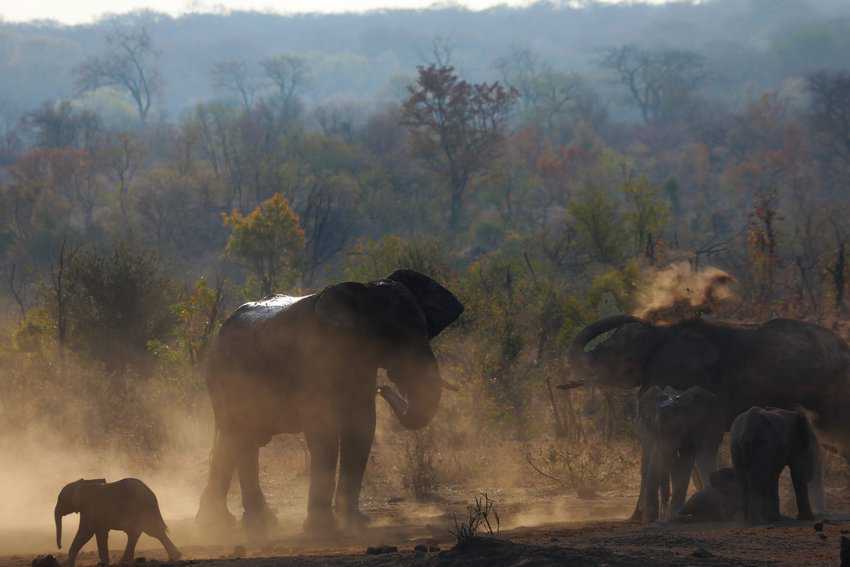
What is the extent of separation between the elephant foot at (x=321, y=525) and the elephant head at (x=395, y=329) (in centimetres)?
117

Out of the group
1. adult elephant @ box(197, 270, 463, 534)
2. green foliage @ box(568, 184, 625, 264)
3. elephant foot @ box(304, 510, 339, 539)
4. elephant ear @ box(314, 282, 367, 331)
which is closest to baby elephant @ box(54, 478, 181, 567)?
elephant foot @ box(304, 510, 339, 539)

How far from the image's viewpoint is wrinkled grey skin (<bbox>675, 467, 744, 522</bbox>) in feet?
38.8

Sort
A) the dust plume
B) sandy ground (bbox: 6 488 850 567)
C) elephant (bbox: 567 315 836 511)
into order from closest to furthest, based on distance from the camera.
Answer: sandy ground (bbox: 6 488 850 567)
elephant (bbox: 567 315 836 511)
the dust plume

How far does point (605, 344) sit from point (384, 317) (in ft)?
10.2

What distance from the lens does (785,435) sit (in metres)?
11.6

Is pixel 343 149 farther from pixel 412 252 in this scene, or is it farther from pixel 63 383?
pixel 63 383

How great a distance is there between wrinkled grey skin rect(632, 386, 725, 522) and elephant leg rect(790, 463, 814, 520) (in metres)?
0.98

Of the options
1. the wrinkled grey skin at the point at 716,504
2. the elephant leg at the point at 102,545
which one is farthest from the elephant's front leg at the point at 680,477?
the elephant leg at the point at 102,545

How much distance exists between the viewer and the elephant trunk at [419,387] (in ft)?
41.7

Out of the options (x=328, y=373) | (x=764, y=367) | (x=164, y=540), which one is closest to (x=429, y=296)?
(x=328, y=373)

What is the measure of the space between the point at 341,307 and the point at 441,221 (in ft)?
180

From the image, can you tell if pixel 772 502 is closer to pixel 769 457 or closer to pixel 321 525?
pixel 769 457

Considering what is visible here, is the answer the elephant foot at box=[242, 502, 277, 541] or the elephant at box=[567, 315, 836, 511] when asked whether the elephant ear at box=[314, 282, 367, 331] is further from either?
the elephant at box=[567, 315, 836, 511]

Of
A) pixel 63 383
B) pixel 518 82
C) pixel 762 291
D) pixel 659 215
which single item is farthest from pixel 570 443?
pixel 518 82
